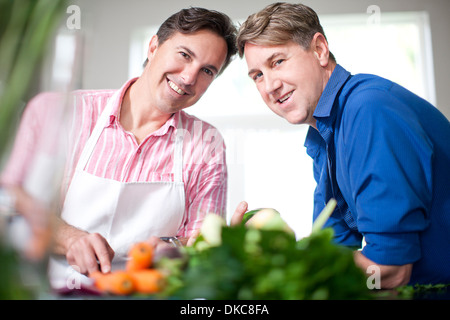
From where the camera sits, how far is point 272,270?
304 mm

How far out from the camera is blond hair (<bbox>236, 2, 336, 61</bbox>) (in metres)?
1.00

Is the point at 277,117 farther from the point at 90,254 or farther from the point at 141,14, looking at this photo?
the point at 90,254

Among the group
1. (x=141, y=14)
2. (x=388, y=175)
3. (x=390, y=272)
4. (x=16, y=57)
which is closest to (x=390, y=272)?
(x=390, y=272)

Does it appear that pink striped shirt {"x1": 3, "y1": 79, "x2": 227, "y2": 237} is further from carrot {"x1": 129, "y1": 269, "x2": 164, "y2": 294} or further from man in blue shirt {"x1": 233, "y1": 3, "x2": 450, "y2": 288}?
carrot {"x1": 129, "y1": 269, "x2": 164, "y2": 294}

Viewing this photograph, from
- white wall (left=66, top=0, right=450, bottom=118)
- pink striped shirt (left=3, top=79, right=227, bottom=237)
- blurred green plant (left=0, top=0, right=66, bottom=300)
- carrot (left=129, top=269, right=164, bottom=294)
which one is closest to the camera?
blurred green plant (left=0, top=0, right=66, bottom=300)

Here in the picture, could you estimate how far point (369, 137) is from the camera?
73cm

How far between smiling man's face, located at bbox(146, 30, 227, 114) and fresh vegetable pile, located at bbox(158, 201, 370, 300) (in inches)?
37.2

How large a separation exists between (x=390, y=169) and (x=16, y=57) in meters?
0.63

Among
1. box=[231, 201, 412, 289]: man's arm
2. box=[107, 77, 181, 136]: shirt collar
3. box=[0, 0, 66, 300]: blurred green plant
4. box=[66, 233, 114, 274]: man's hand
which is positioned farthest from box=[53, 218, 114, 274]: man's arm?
box=[107, 77, 181, 136]: shirt collar

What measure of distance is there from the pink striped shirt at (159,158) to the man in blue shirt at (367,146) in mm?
327

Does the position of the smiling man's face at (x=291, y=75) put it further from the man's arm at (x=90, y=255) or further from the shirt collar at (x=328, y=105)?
the man's arm at (x=90, y=255)

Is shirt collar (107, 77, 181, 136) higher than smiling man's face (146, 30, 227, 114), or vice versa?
smiling man's face (146, 30, 227, 114)

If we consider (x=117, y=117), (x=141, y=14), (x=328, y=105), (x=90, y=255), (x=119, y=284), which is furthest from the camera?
(x=141, y=14)
